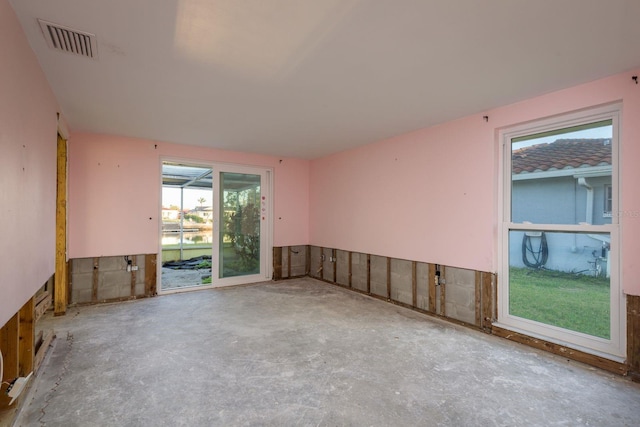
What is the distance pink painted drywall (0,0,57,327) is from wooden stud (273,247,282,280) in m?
3.79

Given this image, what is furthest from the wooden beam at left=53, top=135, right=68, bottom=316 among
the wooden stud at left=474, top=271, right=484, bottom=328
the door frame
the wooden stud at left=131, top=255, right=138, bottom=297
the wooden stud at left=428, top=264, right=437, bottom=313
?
the wooden stud at left=474, top=271, right=484, bottom=328

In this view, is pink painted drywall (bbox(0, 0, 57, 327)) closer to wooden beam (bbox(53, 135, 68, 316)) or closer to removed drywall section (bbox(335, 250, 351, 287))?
wooden beam (bbox(53, 135, 68, 316))

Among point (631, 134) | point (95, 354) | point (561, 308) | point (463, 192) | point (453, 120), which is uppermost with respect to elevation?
point (453, 120)

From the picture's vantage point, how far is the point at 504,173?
11.2 feet

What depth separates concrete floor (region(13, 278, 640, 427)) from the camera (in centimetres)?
200

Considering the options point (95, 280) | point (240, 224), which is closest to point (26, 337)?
point (95, 280)

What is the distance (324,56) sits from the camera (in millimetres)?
2344

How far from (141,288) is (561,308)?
5723 mm

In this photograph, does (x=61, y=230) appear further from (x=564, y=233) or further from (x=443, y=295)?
(x=564, y=233)

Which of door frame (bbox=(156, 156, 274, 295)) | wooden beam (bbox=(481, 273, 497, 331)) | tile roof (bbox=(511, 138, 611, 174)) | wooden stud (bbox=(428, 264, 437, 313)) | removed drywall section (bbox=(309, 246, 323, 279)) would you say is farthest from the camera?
removed drywall section (bbox=(309, 246, 323, 279))

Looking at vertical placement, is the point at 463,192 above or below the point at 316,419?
above

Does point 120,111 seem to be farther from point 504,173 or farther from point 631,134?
point 631,134

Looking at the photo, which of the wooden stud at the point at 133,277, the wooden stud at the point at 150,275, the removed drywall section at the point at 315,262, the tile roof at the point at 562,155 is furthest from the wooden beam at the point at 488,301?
the wooden stud at the point at 133,277

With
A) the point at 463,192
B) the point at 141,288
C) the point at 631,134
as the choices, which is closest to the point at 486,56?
the point at 631,134
